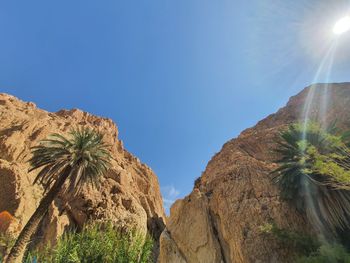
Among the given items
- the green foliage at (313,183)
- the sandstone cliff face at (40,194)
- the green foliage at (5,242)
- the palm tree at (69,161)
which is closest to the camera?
the green foliage at (313,183)

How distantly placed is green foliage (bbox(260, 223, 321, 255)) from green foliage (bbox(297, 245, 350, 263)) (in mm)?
1903

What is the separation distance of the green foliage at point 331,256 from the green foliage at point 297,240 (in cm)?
190

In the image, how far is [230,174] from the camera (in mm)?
24891

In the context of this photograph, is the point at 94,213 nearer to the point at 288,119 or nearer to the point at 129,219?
the point at 129,219

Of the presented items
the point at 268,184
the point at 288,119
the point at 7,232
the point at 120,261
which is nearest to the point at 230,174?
the point at 268,184

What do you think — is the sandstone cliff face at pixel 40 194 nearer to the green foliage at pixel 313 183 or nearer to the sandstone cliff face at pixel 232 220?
the sandstone cliff face at pixel 232 220

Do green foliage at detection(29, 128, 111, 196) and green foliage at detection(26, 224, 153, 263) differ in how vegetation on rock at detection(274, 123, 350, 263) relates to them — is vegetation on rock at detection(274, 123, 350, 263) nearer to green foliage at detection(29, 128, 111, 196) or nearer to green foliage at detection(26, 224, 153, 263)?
green foliage at detection(26, 224, 153, 263)

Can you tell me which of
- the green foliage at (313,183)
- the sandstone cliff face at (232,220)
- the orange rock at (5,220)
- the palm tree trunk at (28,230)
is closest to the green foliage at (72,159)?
the palm tree trunk at (28,230)

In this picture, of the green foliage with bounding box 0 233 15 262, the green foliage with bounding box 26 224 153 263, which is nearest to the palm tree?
the green foliage with bounding box 26 224 153 263

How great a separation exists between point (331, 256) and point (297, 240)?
312cm

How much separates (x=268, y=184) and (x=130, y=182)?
3816cm

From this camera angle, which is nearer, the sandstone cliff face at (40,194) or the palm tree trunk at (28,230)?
the palm tree trunk at (28,230)

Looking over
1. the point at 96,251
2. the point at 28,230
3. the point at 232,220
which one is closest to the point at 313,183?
the point at 232,220

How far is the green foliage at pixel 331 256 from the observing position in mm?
13125
